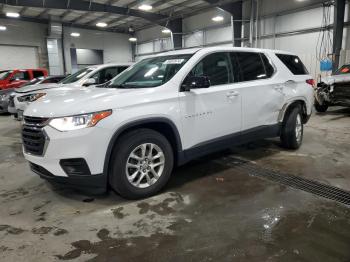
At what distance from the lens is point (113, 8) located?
51.3 ft

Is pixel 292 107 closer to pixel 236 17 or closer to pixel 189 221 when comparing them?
pixel 189 221

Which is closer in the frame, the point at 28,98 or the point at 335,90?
the point at 28,98

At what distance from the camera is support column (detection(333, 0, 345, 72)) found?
10.7m

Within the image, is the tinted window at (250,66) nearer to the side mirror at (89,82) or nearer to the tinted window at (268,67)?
the tinted window at (268,67)

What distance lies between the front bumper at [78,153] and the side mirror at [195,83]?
1058 mm

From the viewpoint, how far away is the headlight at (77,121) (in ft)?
8.98

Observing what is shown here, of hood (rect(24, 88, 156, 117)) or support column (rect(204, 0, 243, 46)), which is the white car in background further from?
support column (rect(204, 0, 243, 46))

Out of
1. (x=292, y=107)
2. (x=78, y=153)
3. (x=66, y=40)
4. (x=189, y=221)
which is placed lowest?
(x=189, y=221)

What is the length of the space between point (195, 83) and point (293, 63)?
8.18 feet

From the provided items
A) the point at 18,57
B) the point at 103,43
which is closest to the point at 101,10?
the point at 18,57

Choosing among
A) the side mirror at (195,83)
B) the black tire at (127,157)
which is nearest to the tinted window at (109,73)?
the side mirror at (195,83)

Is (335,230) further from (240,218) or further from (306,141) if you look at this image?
(306,141)

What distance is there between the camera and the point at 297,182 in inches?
142

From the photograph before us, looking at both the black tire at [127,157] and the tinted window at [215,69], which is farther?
the tinted window at [215,69]
